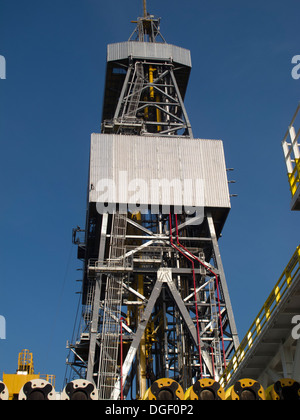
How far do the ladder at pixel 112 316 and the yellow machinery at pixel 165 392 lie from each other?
1277 centimetres

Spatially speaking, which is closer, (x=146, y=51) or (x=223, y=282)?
(x=223, y=282)

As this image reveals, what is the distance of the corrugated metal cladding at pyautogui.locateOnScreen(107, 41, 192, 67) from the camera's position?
40.6 metres

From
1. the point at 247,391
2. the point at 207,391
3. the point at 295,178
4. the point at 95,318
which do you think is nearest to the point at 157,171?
the point at 95,318

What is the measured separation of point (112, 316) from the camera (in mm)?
27875

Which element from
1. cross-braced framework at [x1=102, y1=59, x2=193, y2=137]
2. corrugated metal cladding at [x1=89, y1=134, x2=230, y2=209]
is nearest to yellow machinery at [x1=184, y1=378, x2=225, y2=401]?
corrugated metal cladding at [x1=89, y1=134, x2=230, y2=209]

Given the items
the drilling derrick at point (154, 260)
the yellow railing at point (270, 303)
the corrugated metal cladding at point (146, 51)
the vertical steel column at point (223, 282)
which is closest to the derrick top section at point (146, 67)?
the corrugated metal cladding at point (146, 51)

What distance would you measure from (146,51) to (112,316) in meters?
21.2

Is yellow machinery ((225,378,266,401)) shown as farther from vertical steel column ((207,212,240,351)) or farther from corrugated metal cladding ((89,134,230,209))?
corrugated metal cladding ((89,134,230,209))

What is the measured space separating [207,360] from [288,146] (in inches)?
517

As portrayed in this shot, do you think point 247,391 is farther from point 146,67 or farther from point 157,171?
point 146,67

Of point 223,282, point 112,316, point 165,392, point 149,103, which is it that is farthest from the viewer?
point 149,103

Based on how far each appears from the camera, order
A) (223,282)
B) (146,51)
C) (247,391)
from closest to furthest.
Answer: (247,391) < (223,282) < (146,51)
